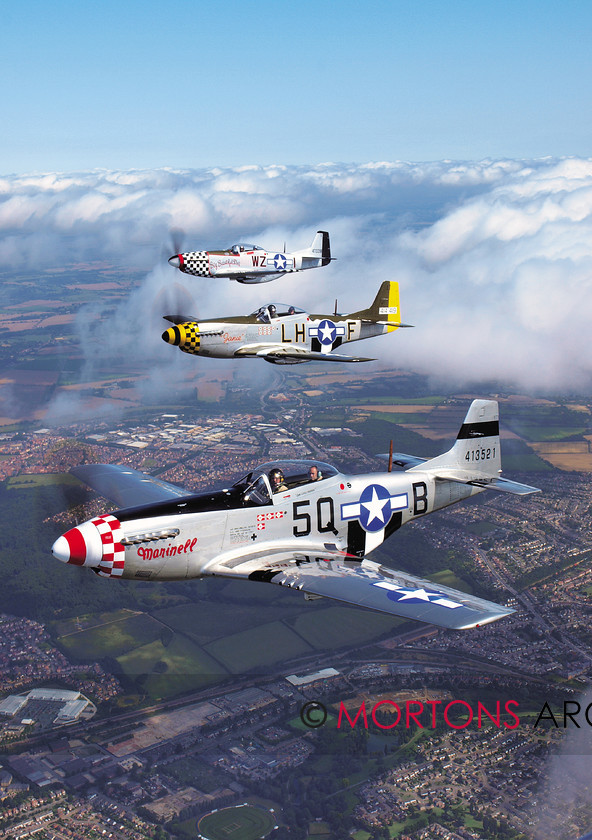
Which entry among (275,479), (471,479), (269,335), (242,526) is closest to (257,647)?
(471,479)

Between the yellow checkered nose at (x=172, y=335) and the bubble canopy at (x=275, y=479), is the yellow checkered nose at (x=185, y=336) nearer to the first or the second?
the yellow checkered nose at (x=172, y=335)

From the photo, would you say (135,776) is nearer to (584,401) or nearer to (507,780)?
(507,780)

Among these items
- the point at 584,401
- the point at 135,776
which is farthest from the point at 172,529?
the point at 584,401

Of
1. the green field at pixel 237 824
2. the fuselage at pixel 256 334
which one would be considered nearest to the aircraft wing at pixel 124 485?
the fuselage at pixel 256 334

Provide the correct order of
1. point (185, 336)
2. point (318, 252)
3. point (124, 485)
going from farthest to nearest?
point (318, 252) → point (124, 485) → point (185, 336)

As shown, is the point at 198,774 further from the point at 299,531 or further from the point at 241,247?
the point at 241,247

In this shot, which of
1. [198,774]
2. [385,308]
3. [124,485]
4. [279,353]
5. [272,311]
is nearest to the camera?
[279,353]
